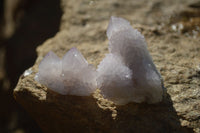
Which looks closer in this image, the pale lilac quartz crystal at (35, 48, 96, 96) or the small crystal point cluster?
the small crystal point cluster

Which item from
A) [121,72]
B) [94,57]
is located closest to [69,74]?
[121,72]

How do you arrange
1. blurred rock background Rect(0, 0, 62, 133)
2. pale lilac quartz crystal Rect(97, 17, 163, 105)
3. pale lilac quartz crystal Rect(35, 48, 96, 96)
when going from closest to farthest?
pale lilac quartz crystal Rect(97, 17, 163, 105) < pale lilac quartz crystal Rect(35, 48, 96, 96) < blurred rock background Rect(0, 0, 62, 133)

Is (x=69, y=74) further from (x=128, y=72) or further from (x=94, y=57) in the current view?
(x=94, y=57)

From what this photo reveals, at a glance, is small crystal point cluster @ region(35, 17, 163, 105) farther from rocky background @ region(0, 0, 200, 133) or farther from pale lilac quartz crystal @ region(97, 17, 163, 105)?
rocky background @ region(0, 0, 200, 133)

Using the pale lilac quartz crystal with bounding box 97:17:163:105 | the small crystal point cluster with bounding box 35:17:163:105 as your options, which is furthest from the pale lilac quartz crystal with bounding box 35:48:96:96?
the pale lilac quartz crystal with bounding box 97:17:163:105

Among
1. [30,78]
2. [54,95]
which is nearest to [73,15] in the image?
[30,78]

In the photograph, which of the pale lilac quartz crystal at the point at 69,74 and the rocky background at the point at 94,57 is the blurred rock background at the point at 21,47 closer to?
the rocky background at the point at 94,57

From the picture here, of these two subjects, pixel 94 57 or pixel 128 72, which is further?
pixel 94 57
